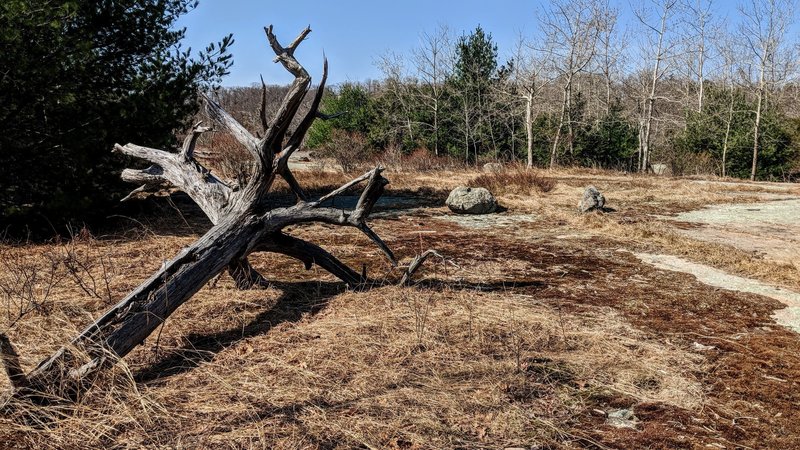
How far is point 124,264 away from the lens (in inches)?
233

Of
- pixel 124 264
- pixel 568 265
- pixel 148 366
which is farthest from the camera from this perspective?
pixel 568 265

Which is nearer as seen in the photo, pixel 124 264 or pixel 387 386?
pixel 387 386

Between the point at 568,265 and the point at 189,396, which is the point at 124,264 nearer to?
the point at 189,396

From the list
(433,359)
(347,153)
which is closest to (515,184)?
(347,153)

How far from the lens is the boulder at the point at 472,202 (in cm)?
1064

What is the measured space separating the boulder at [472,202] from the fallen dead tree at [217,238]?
5.84 metres

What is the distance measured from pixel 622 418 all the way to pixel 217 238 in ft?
9.62

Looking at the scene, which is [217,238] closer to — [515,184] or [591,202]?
[591,202]

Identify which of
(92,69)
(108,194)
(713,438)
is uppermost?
(92,69)

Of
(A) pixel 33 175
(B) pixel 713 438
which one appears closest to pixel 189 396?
(B) pixel 713 438

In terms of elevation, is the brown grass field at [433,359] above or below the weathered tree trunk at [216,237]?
below

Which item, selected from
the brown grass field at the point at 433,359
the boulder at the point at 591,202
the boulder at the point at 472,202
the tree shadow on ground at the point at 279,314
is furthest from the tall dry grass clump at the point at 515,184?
the tree shadow on ground at the point at 279,314

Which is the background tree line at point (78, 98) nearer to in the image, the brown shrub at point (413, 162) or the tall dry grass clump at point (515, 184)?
the tall dry grass clump at point (515, 184)

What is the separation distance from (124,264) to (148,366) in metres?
2.91
